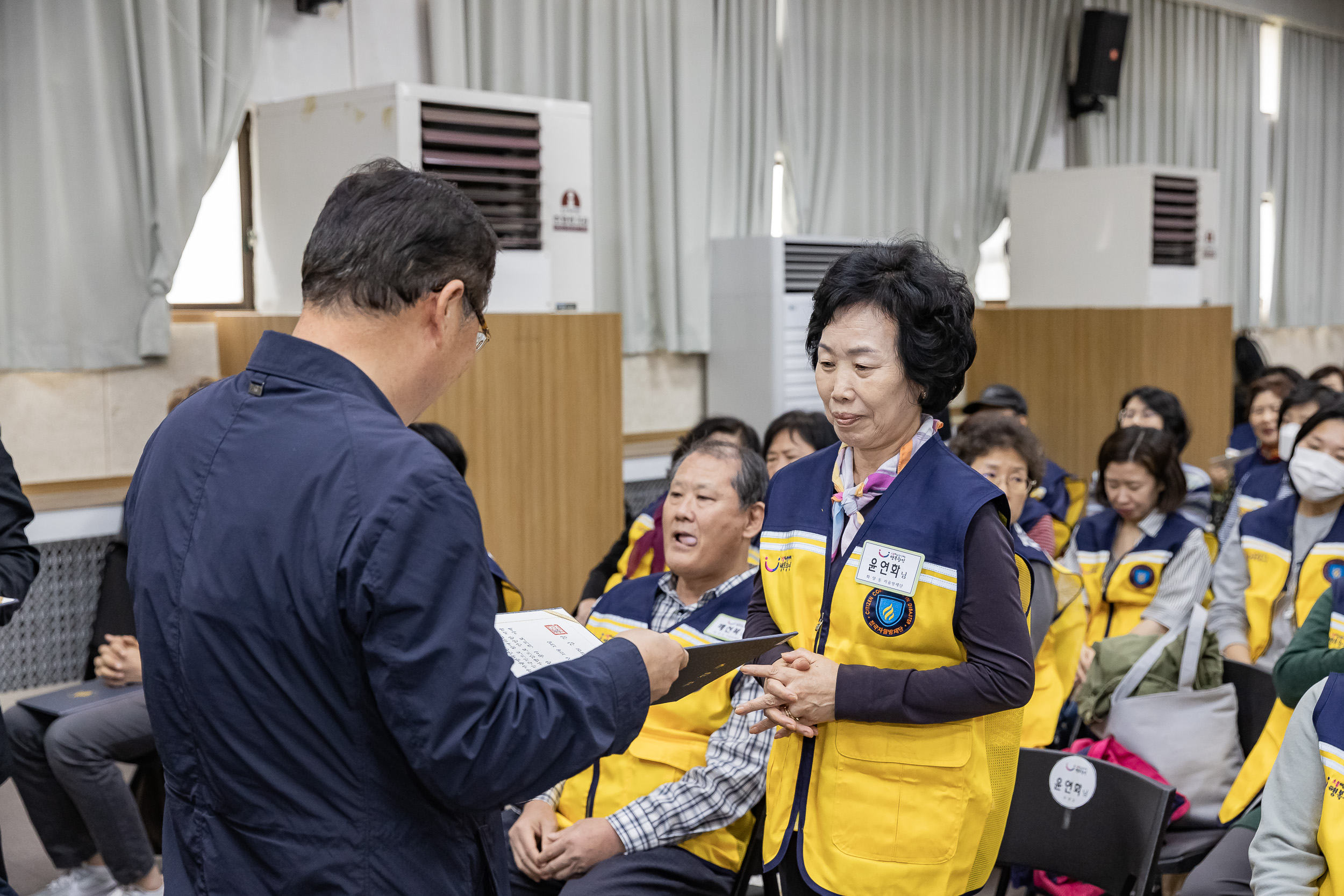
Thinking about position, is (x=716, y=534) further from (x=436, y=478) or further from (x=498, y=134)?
(x=498, y=134)

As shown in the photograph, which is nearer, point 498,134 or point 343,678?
point 343,678

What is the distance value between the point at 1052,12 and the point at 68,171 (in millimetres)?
5162

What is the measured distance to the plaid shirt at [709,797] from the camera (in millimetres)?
1933

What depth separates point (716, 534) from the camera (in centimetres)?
221

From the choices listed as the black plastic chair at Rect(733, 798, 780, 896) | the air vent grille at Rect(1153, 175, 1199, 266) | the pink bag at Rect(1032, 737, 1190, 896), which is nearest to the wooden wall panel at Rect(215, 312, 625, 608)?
the black plastic chair at Rect(733, 798, 780, 896)

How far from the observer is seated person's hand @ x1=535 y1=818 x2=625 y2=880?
6.30ft

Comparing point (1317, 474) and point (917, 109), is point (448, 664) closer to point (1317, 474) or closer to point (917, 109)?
point (1317, 474)

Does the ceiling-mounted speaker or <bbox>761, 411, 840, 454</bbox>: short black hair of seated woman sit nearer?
<bbox>761, 411, 840, 454</bbox>: short black hair of seated woman

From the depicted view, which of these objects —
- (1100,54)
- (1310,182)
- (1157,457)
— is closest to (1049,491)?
(1157,457)

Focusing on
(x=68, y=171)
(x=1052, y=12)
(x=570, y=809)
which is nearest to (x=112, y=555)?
(x=68, y=171)

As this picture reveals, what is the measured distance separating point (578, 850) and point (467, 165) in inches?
82.4

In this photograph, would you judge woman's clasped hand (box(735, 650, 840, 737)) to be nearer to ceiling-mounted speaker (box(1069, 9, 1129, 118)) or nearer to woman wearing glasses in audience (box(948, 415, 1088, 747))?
woman wearing glasses in audience (box(948, 415, 1088, 747))

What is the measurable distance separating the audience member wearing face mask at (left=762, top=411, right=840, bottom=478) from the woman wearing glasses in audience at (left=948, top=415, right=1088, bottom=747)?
36 cm

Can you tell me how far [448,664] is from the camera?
3.06ft
